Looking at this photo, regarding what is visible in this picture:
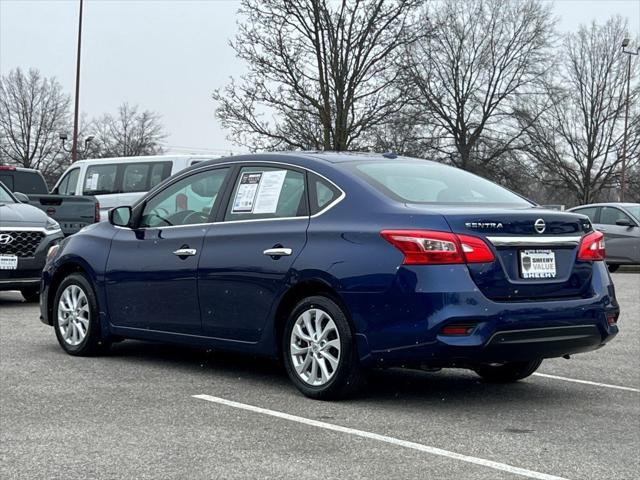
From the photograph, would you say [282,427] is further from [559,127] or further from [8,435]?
[559,127]

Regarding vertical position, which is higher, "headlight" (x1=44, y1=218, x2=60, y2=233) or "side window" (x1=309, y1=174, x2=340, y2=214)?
"side window" (x1=309, y1=174, x2=340, y2=214)

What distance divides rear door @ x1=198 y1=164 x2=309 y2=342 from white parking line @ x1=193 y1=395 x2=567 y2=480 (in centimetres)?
69

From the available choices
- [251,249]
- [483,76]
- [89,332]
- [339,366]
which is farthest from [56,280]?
[483,76]

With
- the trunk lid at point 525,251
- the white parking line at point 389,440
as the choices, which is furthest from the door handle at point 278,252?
the white parking line at point 389,440

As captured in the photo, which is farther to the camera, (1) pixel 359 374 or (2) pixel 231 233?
(2) pixel 231 233

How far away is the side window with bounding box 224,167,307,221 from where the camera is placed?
6.75 metres

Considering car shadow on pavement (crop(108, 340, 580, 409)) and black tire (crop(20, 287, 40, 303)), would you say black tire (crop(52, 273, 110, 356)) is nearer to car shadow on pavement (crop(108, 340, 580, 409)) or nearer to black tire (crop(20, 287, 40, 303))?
car shadow on pavement (crop(108, 340, 580, 409))

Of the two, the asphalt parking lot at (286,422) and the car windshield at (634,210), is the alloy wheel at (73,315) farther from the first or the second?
the car windshield at (634,210)

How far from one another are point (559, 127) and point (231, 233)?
51113 millimetres

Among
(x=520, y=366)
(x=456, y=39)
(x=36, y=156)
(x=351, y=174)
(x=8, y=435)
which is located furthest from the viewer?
(x=36, y=156)

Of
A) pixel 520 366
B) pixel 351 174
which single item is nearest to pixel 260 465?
pixel 351 174

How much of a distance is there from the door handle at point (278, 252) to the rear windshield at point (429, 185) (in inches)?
26.0

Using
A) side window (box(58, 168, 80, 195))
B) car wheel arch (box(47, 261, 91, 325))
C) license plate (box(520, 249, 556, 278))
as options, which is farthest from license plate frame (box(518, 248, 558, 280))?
side window (box(58, 168, 80, 195))

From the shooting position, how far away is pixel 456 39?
53375 millimetres
